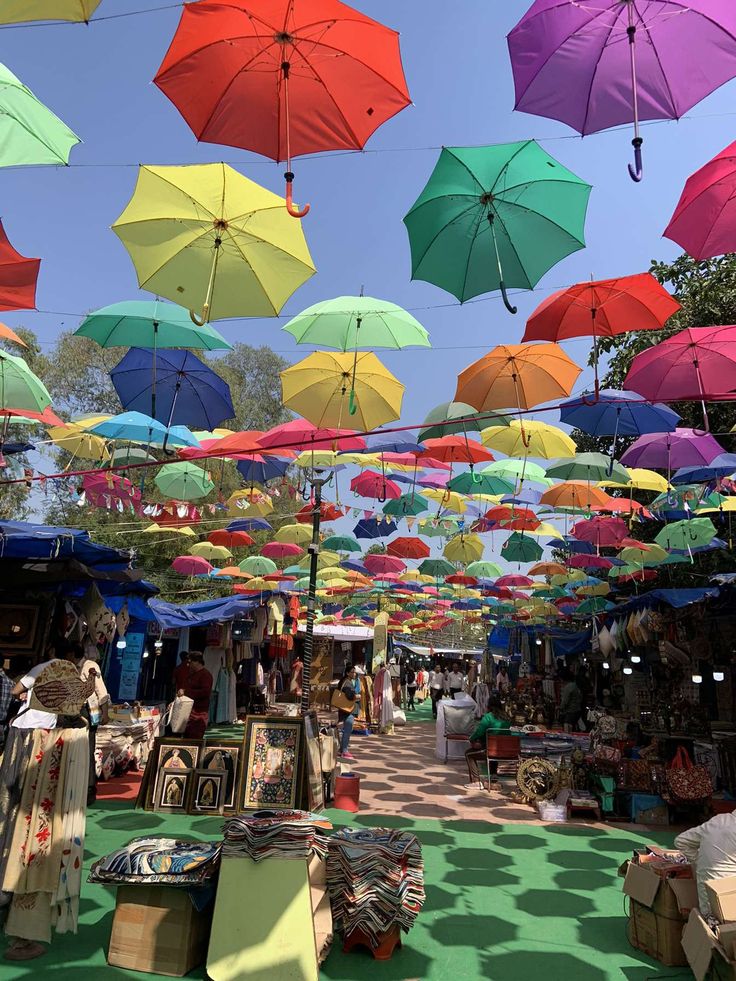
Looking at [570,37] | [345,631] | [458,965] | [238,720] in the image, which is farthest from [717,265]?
[345,631]

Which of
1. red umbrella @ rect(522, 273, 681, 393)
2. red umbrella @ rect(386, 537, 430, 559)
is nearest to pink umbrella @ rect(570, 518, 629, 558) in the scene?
red umbrella @ rect(386, 537, 430, 559)

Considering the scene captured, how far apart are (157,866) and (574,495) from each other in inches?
298

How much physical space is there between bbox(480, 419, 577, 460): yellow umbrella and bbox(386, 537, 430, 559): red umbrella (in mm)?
6049

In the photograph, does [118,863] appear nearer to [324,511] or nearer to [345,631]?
[324,511]

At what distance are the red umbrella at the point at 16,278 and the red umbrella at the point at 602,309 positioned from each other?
403 cm

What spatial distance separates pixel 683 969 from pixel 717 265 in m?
12.4

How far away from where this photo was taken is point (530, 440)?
8.30 m

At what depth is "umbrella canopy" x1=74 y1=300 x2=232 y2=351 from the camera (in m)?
6.12

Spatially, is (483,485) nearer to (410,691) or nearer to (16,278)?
(16,278)

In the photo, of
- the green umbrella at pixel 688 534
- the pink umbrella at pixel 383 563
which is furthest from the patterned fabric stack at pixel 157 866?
the pink umbrella at pixel 383 563

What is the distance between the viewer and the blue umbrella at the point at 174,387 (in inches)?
278

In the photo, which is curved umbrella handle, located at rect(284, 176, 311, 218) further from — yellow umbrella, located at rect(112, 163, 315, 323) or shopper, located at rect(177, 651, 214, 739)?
shopper, located at rect(177, 651, 214, 739)

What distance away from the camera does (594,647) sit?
1770cm

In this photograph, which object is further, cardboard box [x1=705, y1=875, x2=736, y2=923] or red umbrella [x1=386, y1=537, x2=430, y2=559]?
red umbrella [x1=386, y1=537, x2=430, y2=559]
